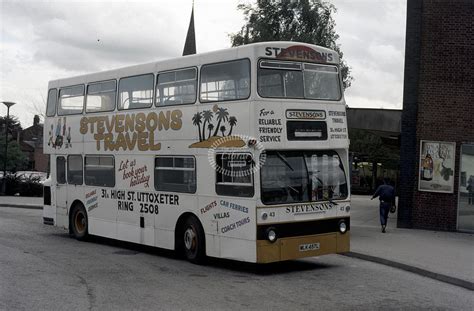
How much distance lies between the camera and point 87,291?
9.43 m

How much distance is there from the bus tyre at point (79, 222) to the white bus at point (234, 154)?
60.1 inches

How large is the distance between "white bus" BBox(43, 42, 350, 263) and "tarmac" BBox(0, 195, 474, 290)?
166cm

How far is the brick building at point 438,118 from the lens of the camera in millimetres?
18781

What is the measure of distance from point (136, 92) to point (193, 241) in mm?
3830

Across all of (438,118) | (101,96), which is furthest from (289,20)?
(101,96)

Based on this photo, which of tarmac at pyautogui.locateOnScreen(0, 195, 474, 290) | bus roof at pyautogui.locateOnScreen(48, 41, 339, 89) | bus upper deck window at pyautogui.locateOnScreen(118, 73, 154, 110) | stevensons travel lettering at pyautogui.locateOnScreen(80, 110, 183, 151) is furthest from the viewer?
bus upper deck window at pyautogui.locateOnScreen(118, 73, 154, 110)

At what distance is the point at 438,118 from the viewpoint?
19078 mm

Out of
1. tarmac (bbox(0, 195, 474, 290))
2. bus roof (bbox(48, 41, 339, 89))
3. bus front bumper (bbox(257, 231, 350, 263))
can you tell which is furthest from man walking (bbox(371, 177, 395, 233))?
bus roof (bbox(48, 41, 339, 89))

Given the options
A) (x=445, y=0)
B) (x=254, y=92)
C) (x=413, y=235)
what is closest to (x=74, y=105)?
(x=254, y=92)

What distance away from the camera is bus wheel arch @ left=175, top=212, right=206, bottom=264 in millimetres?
12367

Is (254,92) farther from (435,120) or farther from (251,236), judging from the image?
(435,120)

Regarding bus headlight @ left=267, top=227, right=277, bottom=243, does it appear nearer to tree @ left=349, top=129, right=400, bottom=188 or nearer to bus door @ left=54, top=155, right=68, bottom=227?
bus door @ left=54, top=155, right=68, bottom=227

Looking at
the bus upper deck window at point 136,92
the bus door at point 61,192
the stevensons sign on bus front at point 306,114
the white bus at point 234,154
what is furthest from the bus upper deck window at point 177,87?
the bus door at point 61,192

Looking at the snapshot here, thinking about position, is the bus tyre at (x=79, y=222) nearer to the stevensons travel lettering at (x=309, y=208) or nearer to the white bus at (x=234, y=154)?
the white bus at (x=234, y=154)
